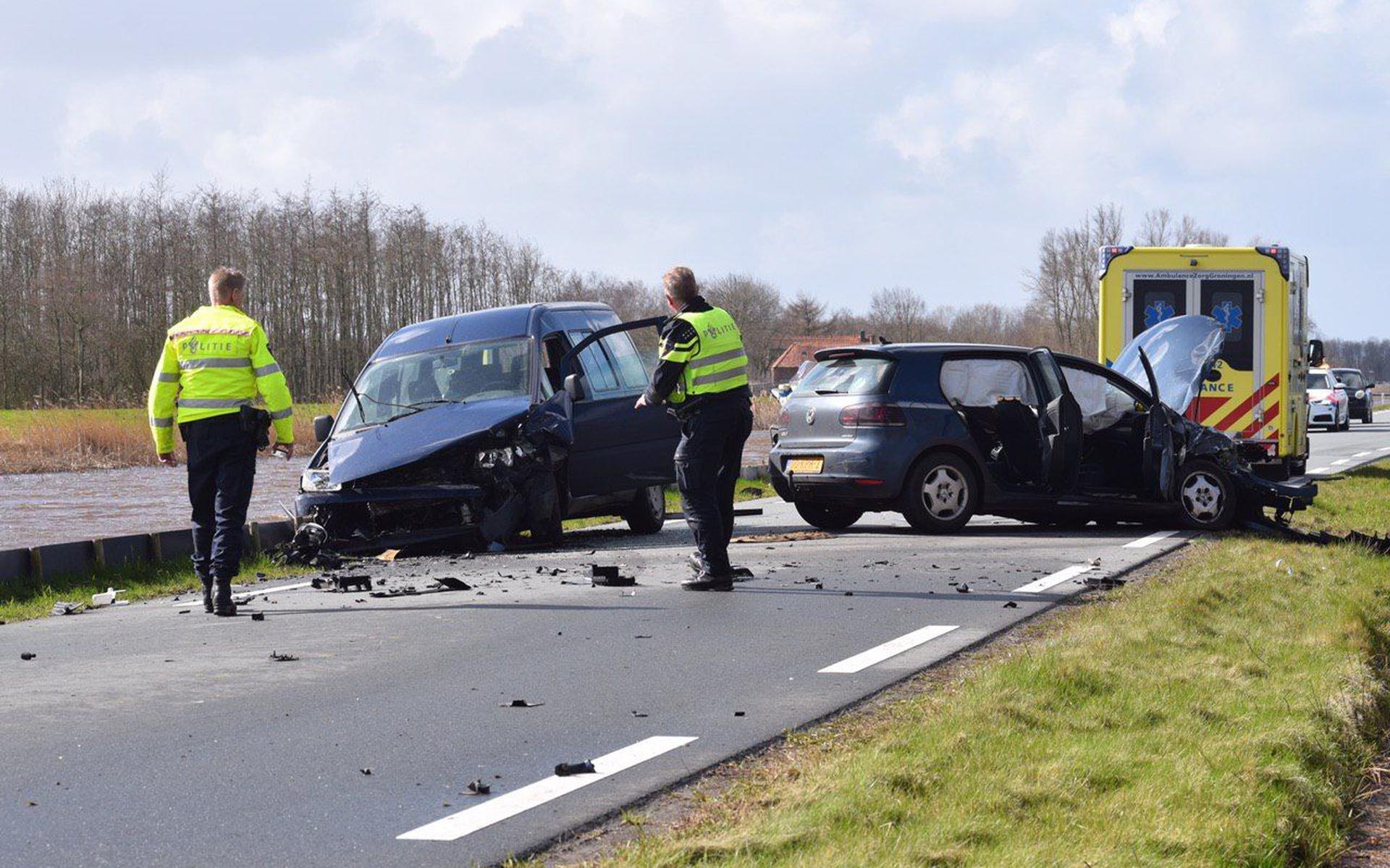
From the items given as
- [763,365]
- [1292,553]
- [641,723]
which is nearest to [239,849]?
[641,723]

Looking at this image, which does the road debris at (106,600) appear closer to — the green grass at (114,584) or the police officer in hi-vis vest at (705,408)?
the green grass at (114,584)

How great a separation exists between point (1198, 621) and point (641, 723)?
10.9 feet

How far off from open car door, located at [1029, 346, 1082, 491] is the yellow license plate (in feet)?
6.07

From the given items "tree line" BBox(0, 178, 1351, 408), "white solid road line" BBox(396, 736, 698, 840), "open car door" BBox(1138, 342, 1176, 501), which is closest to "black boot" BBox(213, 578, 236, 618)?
"white solid road line" BBox(396, 736, 698, 840)

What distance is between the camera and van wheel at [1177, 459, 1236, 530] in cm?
1302

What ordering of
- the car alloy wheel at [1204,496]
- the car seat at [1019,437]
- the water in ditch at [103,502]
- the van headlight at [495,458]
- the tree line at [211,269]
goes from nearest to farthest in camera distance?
the van headlight at [495,458], the car alloy wheel at [1204,496], the car seat at [1019,437], the water in ditch at [103,502], the tree line at [211,269]

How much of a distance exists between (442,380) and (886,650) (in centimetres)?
679

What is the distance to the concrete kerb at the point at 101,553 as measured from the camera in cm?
1098

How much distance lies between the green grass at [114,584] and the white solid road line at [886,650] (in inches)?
203

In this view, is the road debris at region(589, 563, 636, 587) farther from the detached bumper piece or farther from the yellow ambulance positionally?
the yellow ambulance

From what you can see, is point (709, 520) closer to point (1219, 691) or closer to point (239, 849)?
point (1219, 691)

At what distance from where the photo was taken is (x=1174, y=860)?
385 cm

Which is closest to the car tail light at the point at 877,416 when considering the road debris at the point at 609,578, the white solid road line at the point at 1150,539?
the white solid road line at the point at 1150,539

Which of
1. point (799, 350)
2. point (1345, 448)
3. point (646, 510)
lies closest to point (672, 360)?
point (646, 510)
